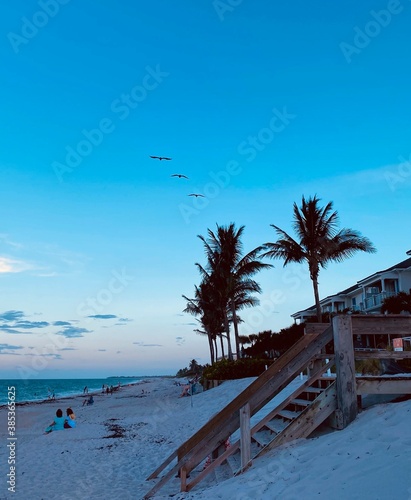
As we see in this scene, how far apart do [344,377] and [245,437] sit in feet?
5.31

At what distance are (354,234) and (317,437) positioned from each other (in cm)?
2427

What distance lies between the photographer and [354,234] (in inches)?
1159

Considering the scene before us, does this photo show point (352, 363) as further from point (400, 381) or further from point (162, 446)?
point (162, 446)

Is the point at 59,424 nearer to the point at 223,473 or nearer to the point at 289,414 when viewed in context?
Result: the point at 223,473

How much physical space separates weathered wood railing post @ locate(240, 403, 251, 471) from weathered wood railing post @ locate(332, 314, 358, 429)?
4.00 ft

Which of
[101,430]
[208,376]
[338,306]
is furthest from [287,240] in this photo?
[338,306]

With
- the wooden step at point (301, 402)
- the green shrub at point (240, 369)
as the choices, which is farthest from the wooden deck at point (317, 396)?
the green shrub at point (240, 369)

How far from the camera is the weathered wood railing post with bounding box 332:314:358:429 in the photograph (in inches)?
261

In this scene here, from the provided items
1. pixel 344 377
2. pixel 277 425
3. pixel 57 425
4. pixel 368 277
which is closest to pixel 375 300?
pixel 368 277

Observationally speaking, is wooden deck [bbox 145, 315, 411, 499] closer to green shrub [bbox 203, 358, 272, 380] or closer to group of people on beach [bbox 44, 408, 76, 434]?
group of people on beach [bbox 44, 408, 76, 434]

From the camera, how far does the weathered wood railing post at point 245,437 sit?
21.9 ft

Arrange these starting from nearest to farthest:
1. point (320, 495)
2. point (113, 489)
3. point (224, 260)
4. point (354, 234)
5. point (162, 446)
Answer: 1. point (320, 495)
2. point (113, 489)
3. point (162, 446)
4. point (354, 234)
5. point (224, 260)

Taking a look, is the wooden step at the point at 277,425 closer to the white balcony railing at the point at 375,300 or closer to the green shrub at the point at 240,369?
the green shrub at the point at 240,369

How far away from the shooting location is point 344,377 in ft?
21.9
